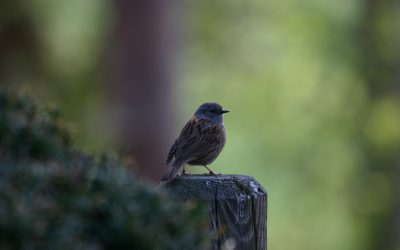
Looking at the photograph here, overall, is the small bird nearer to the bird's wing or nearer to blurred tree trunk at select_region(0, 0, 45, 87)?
the bird's wing

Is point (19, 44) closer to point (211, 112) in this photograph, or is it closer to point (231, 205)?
point (211, 112)

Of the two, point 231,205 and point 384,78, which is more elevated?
point 384,78

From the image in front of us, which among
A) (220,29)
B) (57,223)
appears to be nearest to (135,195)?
(57,223)

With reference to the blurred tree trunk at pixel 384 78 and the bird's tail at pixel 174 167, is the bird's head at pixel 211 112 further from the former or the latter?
the blurred tree trunk at pixel 384 78

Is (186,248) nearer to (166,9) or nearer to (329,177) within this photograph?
(166,9)

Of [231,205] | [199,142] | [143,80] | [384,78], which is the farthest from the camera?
[384,78]

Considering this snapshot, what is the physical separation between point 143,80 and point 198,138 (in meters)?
7.48

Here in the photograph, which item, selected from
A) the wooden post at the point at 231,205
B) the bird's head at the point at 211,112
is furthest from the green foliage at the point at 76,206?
the bird's head at the point at 211,112

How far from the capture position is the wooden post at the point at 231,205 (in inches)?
212

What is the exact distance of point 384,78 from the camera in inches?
892

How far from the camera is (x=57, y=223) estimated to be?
4043 millimetres

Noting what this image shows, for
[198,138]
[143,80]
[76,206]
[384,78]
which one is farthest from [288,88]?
[76,206]

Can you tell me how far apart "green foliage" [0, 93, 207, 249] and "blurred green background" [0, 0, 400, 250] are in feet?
48.3

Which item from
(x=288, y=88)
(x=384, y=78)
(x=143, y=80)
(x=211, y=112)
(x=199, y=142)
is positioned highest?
(x=384, y=78)
